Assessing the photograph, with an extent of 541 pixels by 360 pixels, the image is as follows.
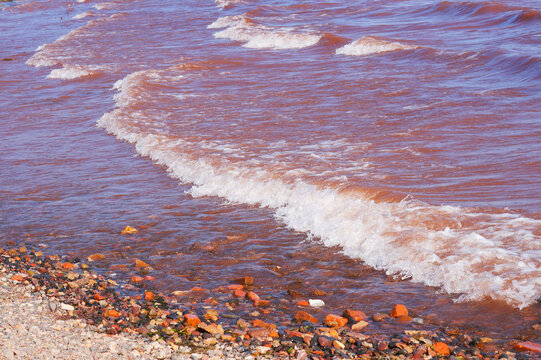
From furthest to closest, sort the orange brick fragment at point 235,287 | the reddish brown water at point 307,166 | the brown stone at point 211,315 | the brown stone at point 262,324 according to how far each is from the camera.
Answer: the reddish brown water at point 307,166 < the orange brick fragment at point 235,287 < the brown stone at point 211,315 < the brown stone at point 262,324

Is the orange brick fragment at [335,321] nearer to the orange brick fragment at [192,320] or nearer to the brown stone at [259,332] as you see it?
the brown stone at [259,332]

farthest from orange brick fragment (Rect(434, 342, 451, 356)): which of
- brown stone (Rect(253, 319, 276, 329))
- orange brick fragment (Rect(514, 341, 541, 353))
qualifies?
brown stone (Rect(253, 319, 276, 329))

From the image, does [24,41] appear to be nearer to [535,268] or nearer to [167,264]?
[167,264]

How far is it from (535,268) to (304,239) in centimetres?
270

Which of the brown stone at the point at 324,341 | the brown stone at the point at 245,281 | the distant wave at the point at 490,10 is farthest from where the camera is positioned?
the distant wave at the point at 490,10

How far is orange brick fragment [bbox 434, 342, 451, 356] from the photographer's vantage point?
18.0 feet

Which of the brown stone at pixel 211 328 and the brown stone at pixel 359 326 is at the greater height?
the brown stone at pixel 211 328

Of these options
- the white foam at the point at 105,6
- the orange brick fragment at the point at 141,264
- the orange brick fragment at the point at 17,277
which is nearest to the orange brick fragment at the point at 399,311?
the orange brick fragment at the point at 141,264

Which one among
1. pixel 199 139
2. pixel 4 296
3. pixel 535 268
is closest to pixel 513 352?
pixel 535 268

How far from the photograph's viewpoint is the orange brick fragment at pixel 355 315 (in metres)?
6.22

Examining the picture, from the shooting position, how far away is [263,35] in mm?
25531

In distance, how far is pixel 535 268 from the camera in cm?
683

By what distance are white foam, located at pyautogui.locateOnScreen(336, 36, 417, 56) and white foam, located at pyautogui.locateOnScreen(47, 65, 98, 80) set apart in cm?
771

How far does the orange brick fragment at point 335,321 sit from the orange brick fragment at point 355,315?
9 centimetres
